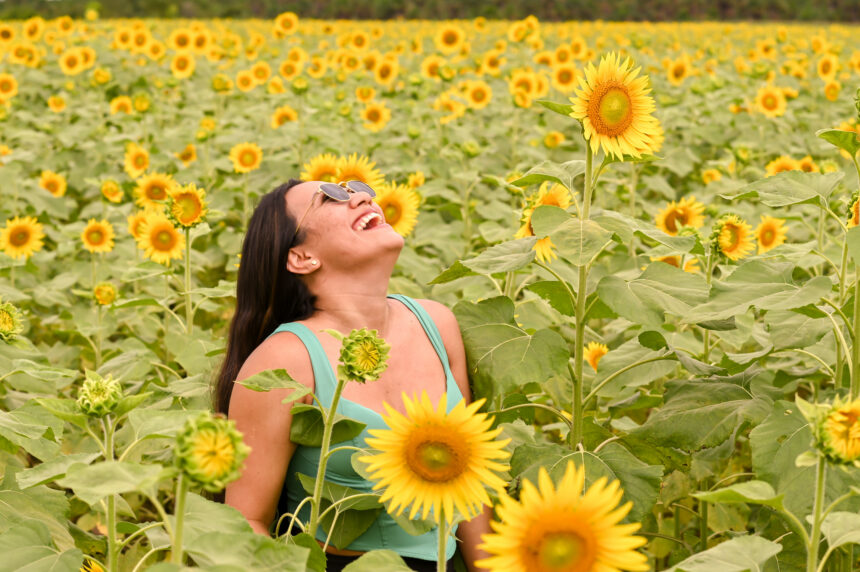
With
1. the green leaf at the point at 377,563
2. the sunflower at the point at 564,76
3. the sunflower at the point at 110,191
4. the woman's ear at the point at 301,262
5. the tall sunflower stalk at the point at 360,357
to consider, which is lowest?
the sunflower at the point at 110,191

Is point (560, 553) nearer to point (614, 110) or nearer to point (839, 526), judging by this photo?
point (839, 526)

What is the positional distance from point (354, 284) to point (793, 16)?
1015 inches

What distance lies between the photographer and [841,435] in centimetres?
135

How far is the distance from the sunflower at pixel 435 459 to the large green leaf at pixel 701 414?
29.7 inches

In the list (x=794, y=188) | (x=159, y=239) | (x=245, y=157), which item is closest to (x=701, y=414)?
(x=794, y=188)

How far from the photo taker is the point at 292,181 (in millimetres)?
2410

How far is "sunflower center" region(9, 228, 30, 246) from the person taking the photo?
150 inches

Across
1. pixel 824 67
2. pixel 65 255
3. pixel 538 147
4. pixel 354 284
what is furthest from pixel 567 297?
pixel 824 67

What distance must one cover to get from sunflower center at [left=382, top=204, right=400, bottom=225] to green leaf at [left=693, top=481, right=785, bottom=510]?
1.85 metres

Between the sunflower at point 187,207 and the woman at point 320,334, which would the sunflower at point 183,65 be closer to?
the sunflower at point 187,207

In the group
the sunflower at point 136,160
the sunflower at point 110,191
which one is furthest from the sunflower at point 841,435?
the sunflower at point 136,160

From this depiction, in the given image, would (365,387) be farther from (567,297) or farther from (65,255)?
(65,255)

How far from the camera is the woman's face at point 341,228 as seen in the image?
2.21 meters

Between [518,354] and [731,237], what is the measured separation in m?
Result: 0.73
